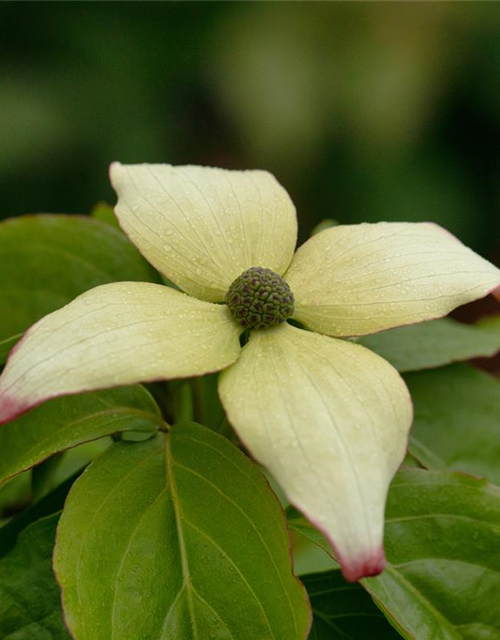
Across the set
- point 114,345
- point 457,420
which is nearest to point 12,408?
point 114,345

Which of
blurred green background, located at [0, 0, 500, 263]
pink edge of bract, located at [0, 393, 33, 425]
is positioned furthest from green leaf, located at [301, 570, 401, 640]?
blurred green background, located at [0, 0, 500, 263]

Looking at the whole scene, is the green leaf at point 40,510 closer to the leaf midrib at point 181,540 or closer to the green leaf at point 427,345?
the leaf midrib at point 181,540

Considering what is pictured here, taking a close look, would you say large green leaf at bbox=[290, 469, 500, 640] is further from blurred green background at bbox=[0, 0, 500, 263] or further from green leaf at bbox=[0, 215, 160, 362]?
blurred green background at bbox=[0, 0, 500, 263]

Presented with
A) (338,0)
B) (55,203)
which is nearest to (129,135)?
(55,203)

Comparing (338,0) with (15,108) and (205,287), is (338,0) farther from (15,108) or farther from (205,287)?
(205,287)

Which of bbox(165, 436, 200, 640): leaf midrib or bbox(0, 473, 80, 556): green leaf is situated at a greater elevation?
bbox(165, 436, 200, 640): leaf midrib
